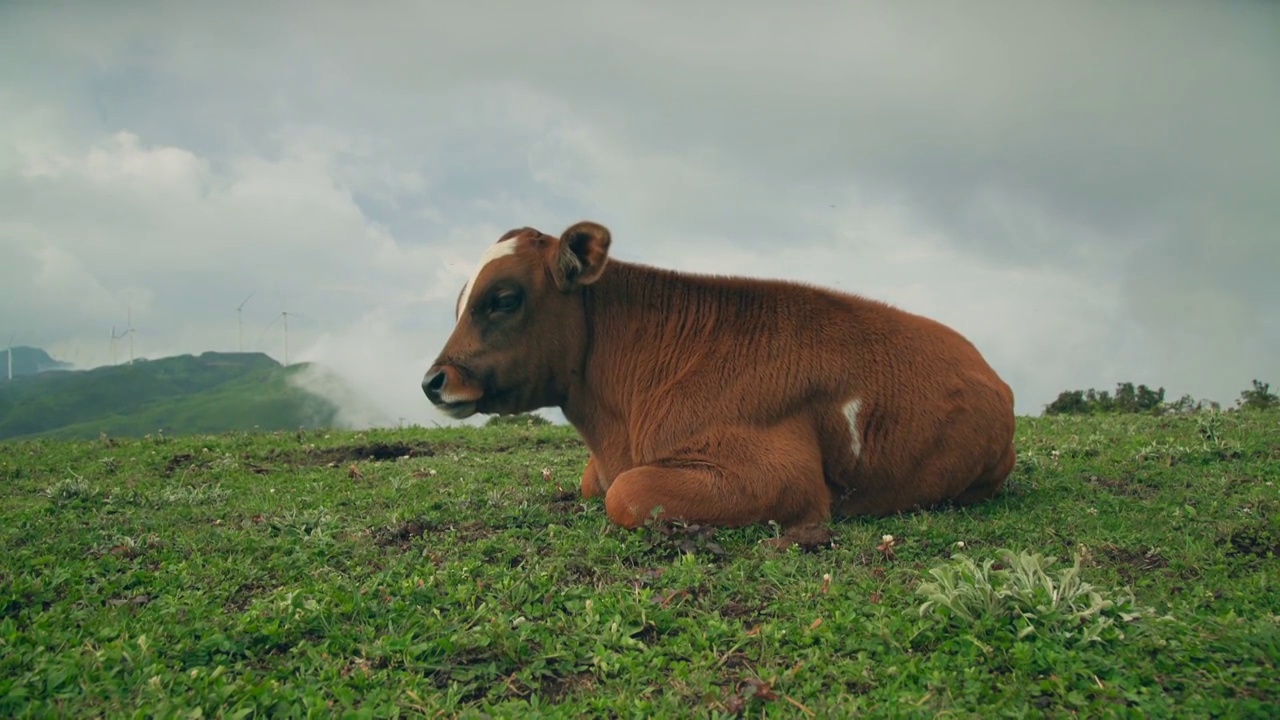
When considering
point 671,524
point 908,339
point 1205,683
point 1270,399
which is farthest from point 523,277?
point 1270,399

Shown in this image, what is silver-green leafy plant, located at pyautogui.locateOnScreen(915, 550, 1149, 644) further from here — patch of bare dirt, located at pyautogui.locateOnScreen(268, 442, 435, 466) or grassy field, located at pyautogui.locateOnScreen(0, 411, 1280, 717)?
patch of bare dirt, located at pyautogui.locateOnScreen(268, 442, 435, 466)

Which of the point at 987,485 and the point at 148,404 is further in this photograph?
the point at 148,404

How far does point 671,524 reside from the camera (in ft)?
20.6

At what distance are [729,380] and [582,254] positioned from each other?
161 cm

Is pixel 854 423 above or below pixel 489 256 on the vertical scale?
below

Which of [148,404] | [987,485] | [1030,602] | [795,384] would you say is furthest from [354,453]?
[148,404]

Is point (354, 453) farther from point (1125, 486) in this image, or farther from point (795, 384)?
point (1125, 486)

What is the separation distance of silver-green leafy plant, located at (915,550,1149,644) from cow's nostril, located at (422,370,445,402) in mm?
4129

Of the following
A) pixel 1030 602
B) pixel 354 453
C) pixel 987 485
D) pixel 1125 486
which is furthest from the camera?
pixel 354 453

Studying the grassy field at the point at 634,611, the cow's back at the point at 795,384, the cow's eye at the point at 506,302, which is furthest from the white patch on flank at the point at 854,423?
the cow's eye at the point at 506,302

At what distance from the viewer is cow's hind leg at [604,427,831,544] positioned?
21.0ft

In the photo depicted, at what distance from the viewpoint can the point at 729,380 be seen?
720 centimetres

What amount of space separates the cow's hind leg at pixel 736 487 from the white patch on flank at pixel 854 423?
399 millimetres

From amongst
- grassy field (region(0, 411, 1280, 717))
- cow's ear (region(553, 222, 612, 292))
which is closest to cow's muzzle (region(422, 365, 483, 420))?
grassy field (region(0, 411, 1280, 717))
